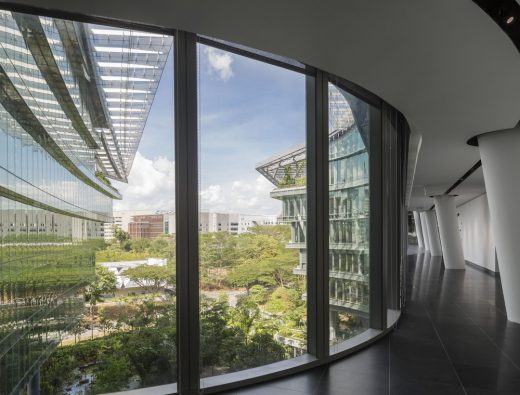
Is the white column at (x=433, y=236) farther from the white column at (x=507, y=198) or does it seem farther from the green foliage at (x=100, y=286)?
the green foliage at (x=100, y=286)

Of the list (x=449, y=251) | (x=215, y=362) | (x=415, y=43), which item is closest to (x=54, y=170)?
(x=215, y=362)

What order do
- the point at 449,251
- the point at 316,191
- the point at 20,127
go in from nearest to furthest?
the point at 20,127 < the point at 316,191 < the point at 449,251

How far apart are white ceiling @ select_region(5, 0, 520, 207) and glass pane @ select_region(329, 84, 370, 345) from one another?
825 mm

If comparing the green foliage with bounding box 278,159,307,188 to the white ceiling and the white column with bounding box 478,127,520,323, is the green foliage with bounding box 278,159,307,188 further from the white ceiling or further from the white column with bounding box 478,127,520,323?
the white column with bounding box 478,127,520,323

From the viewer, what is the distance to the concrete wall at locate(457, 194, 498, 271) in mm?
19312

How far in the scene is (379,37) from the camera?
12.0 ft

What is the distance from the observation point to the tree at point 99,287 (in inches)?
152

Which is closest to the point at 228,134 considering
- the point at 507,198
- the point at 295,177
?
the point at 295,177

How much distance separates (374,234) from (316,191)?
2238 millimetres

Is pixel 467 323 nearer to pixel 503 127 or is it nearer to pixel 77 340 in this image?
pixel 503 127

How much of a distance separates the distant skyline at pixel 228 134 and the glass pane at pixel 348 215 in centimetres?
75

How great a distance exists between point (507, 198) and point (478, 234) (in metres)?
15.5

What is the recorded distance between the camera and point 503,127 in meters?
7.29

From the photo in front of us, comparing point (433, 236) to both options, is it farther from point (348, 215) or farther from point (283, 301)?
point (283, 301)
